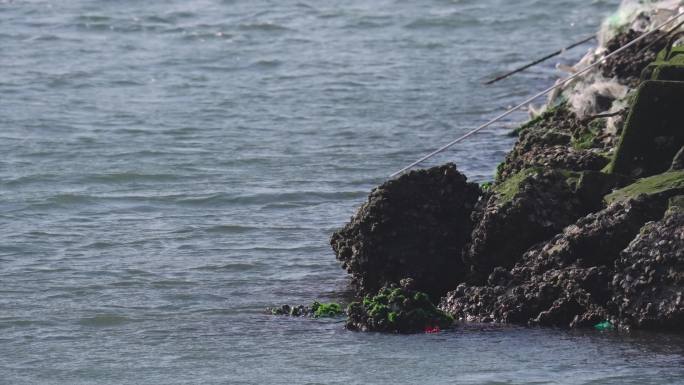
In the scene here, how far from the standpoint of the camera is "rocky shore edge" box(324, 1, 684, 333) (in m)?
8.49

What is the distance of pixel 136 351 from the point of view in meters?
8.80

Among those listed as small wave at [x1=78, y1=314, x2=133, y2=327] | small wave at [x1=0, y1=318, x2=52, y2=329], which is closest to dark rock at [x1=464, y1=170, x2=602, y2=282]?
small wave at [x1=78, y1=314, x2=133, y2=327]

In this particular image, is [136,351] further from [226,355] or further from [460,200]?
[460,200]

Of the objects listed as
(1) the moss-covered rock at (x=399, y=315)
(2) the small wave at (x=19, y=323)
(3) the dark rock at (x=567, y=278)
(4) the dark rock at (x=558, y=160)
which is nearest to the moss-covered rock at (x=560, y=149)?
(4) the dark rock at (x=558, y=160)

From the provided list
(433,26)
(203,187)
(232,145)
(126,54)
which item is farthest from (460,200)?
(433,26)

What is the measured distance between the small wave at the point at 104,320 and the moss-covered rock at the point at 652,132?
11.3 feet

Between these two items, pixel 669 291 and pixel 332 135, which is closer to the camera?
pixel 669 291

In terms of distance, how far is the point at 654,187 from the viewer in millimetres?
9008

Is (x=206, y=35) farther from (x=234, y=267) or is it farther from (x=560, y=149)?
(x=560, y=149)

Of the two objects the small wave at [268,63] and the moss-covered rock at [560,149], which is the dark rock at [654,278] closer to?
the moss-covered rock at [560,149]

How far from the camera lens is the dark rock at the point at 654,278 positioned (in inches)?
326

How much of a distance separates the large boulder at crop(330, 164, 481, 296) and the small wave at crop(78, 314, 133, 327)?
1.61 m

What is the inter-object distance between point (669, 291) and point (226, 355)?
2625mm

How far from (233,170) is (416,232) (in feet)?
18.7
